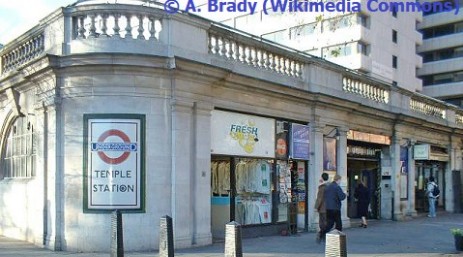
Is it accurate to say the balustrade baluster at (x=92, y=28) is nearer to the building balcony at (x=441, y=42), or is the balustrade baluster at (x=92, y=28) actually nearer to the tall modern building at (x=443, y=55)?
the tall modern building at (x=443, y=55)

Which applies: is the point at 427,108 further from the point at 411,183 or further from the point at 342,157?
the point at 342,157

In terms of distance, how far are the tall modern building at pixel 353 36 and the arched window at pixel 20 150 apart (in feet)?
106

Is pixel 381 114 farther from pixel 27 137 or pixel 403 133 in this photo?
pixel 27 137

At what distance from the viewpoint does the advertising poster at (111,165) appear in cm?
1111

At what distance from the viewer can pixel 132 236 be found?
11.0 meters

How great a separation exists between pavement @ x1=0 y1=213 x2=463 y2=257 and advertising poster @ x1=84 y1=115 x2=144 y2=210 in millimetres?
1102

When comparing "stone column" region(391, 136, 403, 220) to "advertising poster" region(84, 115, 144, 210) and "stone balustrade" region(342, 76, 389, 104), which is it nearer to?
"stone balustrade" region(342, 76, 389, 104)

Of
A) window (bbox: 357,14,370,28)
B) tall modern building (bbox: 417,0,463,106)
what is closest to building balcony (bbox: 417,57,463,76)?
tall modern building (bbox: 417,0,463,106)

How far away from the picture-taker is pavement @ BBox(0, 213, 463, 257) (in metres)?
10.9

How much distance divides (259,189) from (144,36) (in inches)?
203

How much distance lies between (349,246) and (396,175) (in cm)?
873

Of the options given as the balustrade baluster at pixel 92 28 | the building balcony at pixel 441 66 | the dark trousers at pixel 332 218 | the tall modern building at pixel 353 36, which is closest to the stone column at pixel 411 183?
the dark trousers at pixel 332 218

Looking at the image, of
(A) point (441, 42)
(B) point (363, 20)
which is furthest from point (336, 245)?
(A) point (441, 42)

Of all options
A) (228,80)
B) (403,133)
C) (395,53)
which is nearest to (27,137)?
(228,80)
